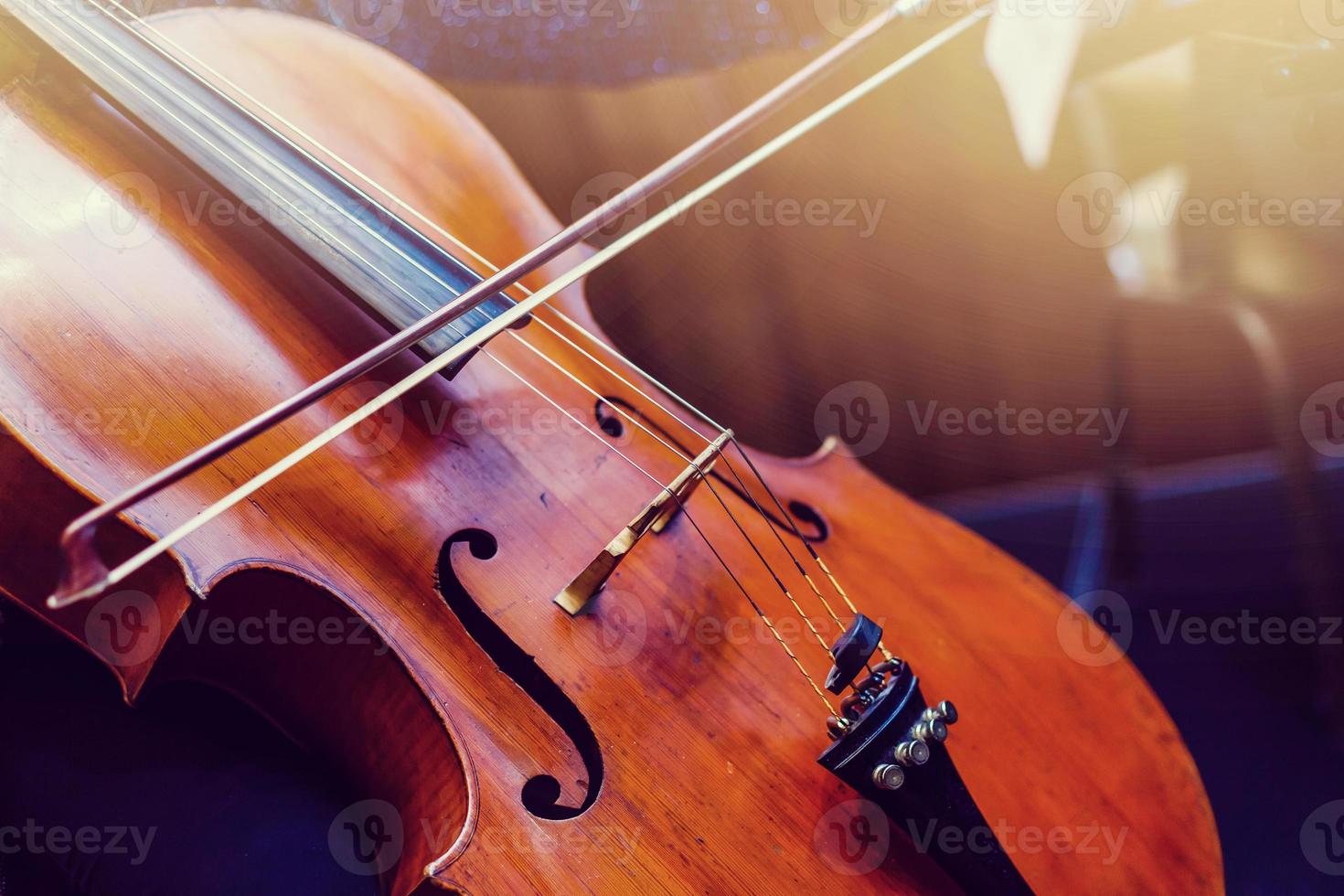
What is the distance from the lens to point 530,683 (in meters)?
0.74

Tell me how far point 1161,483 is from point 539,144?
4.10 feet

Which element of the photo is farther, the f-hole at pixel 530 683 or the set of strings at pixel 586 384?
the set of strings at pixel 586 384

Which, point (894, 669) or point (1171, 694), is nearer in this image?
point (894, 669)

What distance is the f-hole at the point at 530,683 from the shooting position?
2.28 ft

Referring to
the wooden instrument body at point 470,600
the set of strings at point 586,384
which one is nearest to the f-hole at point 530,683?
the wooden instrument body at point 470,600

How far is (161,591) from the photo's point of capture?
2.36 ft

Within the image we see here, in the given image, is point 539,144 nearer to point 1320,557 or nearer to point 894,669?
point 894,669

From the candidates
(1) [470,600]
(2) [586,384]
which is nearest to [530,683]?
(1) [470,600]

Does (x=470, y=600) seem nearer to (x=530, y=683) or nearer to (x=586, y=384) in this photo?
(x=530, y=683)

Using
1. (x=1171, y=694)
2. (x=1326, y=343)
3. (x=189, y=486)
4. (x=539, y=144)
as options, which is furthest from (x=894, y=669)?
(x=1326, y=343)

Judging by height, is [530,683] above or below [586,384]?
below

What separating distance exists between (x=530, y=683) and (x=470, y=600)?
4.0 inches

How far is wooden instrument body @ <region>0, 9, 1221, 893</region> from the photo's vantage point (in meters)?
0.71

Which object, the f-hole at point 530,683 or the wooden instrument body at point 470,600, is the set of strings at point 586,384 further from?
the f-hole at point 530,683
